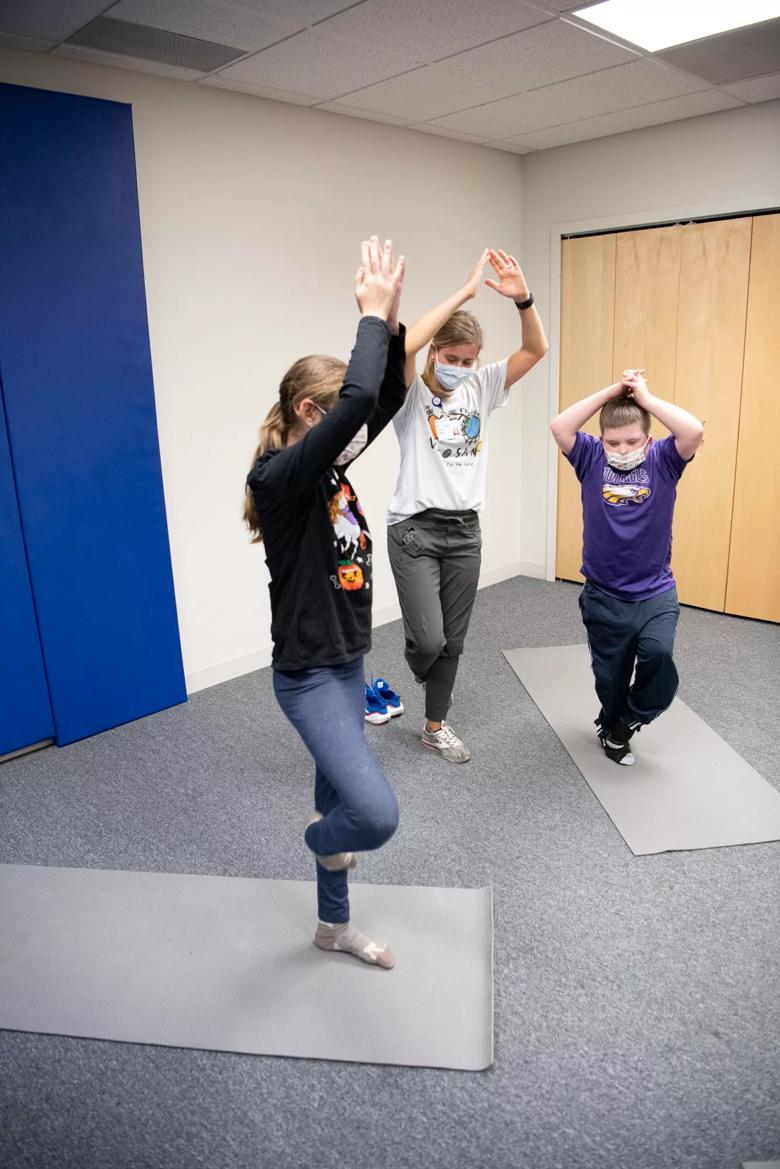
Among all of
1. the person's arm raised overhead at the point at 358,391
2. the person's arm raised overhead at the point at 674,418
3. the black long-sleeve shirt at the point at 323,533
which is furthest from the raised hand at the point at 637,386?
the person's arm raised overhead at the point at 358,391

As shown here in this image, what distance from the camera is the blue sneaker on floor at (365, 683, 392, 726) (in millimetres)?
3420

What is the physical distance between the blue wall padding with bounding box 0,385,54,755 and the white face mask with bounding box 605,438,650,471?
2.09 metres

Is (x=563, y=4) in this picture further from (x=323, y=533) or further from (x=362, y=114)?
A: (x=323, y=533)

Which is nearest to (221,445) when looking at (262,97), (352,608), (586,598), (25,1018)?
(262,97)

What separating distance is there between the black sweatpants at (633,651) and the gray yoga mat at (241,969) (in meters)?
0.93

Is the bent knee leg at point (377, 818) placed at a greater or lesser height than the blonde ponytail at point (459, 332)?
lesser

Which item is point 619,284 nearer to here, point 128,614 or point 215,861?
point 128,614

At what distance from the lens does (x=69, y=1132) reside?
1662 millimetres

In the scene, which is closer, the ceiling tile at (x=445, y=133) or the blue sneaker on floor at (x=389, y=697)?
the blue sneaker on floor at (x=389, y=697)

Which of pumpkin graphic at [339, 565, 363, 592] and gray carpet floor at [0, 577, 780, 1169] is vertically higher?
pumpkin graphic at [339, 565, 363, 592]

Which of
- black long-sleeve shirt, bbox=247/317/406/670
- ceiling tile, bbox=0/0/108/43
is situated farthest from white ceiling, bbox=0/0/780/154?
black long-sleeve shirt, bbox=247/317/406/670

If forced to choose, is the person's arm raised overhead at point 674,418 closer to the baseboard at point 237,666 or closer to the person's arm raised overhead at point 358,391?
the person's arm raised overhead at point 358,391

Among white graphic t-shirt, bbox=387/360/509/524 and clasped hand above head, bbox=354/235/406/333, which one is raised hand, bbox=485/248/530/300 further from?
clasped hand above head, bbox=354/235/406/333

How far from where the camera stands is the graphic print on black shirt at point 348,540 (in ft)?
5.89
